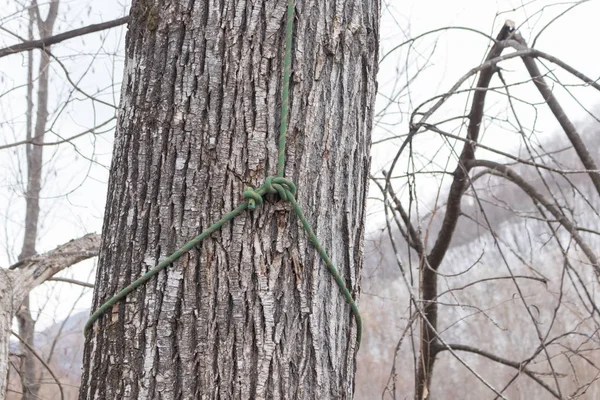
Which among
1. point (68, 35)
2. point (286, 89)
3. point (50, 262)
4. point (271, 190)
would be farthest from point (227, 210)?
point (68, 35)

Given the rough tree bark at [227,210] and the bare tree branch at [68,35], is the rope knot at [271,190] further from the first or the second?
the bare tree branch at [68,35]

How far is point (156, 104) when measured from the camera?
1003 mm

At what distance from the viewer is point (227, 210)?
3.11 ft

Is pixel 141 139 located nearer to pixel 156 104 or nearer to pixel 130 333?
pixel 156 104

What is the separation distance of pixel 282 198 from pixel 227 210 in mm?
89

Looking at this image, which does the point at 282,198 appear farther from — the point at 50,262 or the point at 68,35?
the point at 68,35

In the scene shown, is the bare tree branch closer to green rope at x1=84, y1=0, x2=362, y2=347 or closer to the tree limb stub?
the tree limb stub

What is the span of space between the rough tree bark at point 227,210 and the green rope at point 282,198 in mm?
13

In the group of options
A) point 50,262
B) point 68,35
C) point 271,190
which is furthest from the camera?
point 68,35

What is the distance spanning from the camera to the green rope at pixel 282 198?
93 centimetres

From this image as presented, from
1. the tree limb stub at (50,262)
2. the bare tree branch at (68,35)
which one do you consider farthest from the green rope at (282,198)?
the bare tree branch at (68,35)

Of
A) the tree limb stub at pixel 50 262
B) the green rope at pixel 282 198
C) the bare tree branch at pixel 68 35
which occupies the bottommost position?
the green rope at pixel 282 198

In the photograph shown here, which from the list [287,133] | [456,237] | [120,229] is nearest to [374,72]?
[287,133]

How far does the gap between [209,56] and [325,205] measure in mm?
314
